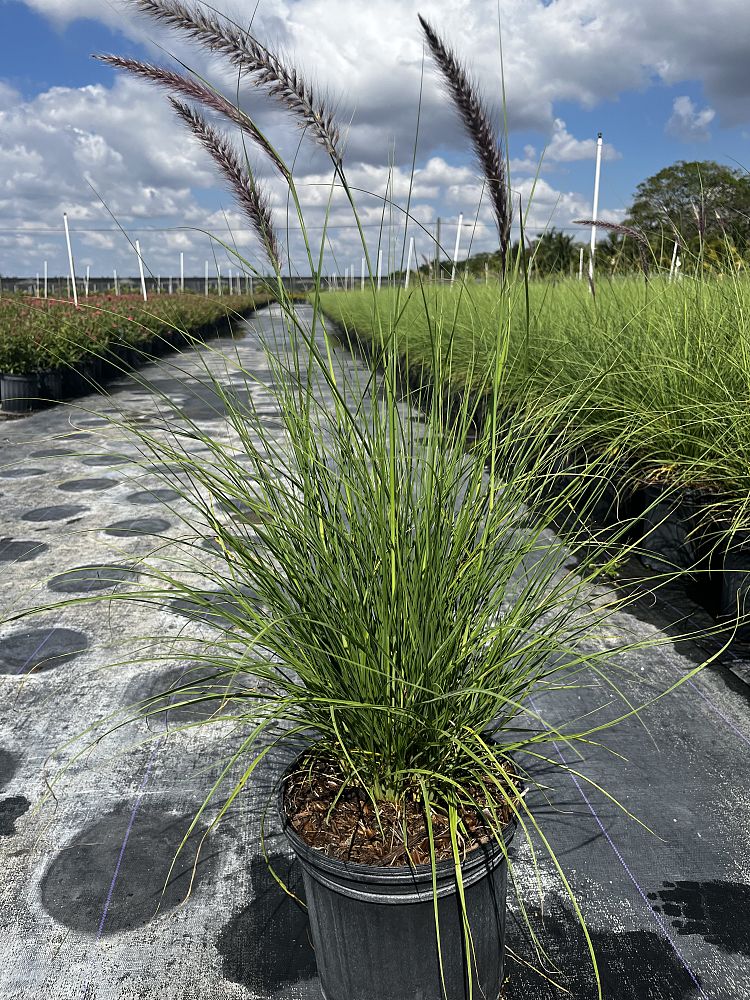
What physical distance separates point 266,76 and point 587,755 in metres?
1.69

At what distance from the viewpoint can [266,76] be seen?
3.40 ft

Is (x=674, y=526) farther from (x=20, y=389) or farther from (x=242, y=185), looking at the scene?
(x=20, y=389)

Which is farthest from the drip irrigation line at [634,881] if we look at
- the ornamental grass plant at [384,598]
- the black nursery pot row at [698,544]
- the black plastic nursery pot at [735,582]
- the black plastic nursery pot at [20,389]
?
the black plastic nursery pot at [20,389]

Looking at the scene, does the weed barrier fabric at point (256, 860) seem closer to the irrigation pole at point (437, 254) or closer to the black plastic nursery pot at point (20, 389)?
the irrigation pole at point (437, 254)

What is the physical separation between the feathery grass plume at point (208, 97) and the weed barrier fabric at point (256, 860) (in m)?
0.42

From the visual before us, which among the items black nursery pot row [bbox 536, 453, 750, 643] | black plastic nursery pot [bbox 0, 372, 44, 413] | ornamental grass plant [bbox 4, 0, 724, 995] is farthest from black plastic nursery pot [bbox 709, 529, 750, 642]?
black plastic nursery pot [bbox 0, 372, 44, 413]

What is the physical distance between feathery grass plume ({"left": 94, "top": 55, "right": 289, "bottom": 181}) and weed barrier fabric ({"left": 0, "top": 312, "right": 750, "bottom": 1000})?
0.42 meters

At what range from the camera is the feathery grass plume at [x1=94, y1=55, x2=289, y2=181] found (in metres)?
1.04

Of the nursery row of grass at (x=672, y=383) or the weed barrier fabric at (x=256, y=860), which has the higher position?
the nursery row of grass at (x=672, y=383)

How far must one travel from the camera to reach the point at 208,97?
1058 mm

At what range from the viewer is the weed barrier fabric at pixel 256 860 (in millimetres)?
1351

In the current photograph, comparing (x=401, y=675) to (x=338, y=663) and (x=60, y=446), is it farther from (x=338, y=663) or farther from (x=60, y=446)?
(x=60, y=446)

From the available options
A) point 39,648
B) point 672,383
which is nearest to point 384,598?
point 39,648

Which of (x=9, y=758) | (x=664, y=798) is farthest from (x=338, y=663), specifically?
(x=9, y=758)
